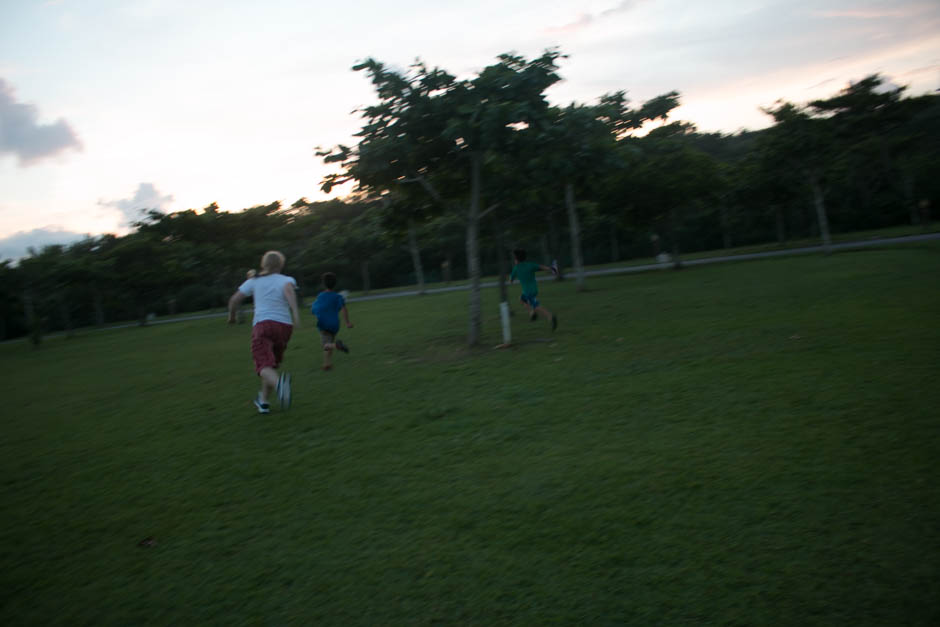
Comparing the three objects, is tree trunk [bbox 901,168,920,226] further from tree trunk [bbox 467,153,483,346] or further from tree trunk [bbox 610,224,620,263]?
tree trunk [bbox 467,153,483,346]

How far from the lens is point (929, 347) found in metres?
6.96

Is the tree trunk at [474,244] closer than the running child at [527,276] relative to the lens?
Yes

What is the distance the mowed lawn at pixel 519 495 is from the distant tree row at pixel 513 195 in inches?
155

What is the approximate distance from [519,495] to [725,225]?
1663 inches

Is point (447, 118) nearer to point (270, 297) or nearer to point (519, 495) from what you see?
point (270, 297)

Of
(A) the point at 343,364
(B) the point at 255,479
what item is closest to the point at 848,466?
(B) the point at 255,479

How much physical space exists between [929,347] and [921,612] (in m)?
5.64

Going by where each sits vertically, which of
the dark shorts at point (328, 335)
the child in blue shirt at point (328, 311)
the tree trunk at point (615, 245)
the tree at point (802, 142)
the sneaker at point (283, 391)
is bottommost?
the sneaker at point (283, 391)

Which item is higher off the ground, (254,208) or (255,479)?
(254,208)

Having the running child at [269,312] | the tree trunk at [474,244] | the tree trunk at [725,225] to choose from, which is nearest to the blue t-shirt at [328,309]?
the tree trunk at [474,244]

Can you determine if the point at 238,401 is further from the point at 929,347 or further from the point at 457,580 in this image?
the point at 929,347

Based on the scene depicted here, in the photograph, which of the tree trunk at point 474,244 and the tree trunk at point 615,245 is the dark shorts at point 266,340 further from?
the tree trunk at point 615,245

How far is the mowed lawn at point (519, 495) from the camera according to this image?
299 cm

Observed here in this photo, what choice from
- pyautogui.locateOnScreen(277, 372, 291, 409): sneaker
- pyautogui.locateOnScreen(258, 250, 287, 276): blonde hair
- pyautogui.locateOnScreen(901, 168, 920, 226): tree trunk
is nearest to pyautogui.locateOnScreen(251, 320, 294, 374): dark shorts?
pyautogui.locateOnScreen(277, 372, 291, 409): sneaker
